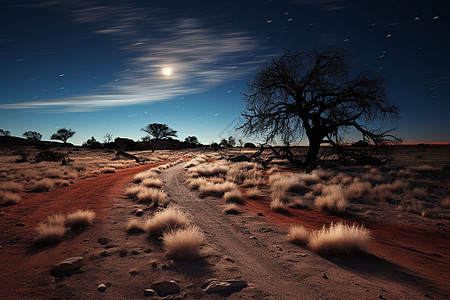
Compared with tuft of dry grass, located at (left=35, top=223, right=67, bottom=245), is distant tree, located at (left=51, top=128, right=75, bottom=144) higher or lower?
higher

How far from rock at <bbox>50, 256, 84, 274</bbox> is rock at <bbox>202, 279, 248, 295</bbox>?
2.64 metres

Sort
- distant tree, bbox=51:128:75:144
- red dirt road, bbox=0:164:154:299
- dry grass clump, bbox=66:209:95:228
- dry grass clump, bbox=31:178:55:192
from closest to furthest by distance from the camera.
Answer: red dirt road, bbox=0:164:154:299 → dry grass clump, bbox=66:209:95:228 → dry grass clump, bbox=31:178:55:192 → distant tree, bbox=51:128:75:144

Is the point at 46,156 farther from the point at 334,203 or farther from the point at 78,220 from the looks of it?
the point at 334,203

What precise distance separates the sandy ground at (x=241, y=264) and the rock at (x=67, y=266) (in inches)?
6.1

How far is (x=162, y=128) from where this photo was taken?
106875 millimetres

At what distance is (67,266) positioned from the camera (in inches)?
150

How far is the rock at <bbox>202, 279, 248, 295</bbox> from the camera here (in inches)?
128

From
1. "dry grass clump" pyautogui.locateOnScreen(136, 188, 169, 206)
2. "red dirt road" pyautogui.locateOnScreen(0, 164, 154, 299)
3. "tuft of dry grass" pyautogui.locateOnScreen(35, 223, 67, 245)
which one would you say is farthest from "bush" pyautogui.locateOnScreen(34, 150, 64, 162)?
"tuft of dry grass" pyautogui.locateOnScreen(35, 223, 67, 245)

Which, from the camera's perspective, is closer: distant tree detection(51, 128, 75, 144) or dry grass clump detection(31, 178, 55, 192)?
dry grass clump detection(31, 178, 55, 192)

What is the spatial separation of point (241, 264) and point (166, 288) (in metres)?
1.59

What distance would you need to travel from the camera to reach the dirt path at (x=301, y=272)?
321cm

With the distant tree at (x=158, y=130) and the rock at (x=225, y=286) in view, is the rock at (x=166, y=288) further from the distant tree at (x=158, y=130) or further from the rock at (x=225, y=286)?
the distant tree at (x=158, y=130)

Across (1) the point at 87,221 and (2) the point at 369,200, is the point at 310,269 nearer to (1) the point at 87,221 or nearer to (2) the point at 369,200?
(1) the point at 87,221

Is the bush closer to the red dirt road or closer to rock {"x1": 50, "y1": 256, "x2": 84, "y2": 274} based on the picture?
the red dirt road
